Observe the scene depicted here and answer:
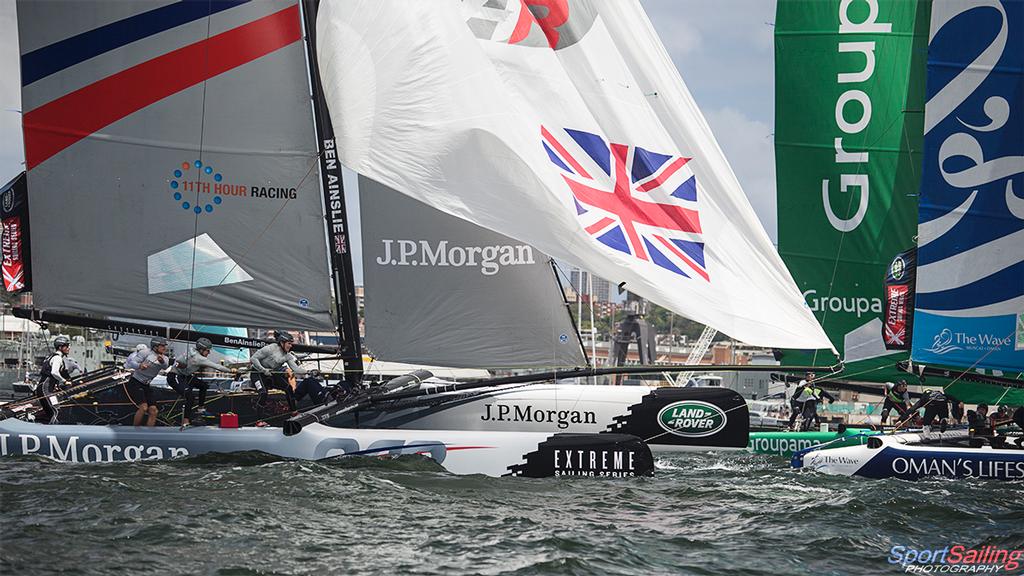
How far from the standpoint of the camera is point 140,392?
40.0 feet

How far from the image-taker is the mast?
1266cm

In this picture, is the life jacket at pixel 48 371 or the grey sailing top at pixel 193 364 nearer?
the grey sailing top at pixel 193 364

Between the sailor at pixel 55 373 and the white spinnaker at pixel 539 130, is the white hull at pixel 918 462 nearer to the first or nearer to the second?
the white spinnaker at pixel 539 130

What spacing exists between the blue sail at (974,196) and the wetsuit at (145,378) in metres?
9.12

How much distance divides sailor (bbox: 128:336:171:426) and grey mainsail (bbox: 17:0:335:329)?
72 centimetres

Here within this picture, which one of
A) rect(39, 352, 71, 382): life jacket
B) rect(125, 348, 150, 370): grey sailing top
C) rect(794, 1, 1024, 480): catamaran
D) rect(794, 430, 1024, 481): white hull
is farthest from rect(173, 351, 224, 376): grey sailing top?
rect(794, 1, 1024, 480): catamaran

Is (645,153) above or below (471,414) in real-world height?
above

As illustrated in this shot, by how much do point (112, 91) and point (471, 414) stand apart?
5271 mm

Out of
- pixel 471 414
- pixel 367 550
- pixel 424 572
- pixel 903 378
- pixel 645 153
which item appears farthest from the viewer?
pixel 903 378

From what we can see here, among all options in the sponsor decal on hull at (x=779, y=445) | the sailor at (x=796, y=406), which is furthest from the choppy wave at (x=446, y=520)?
the sailor at (x=796, y=406)

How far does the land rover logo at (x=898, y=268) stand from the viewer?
55.3ft

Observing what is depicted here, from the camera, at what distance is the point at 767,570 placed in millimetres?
8062

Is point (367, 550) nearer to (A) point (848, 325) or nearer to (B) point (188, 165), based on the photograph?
(B) point (188, 165)

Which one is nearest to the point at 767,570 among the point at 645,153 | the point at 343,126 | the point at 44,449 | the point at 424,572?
the point at 424,572
